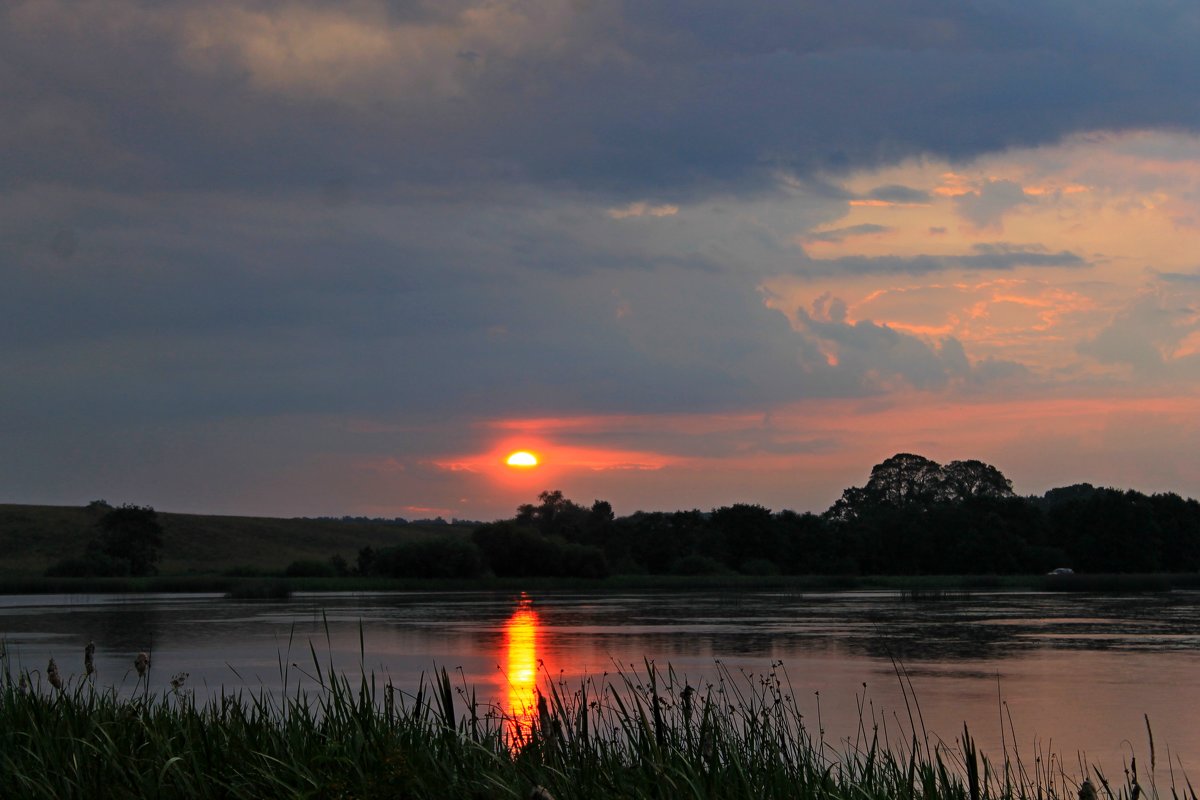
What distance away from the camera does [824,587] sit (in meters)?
68.4

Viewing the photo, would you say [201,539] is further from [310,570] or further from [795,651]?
[795,651]

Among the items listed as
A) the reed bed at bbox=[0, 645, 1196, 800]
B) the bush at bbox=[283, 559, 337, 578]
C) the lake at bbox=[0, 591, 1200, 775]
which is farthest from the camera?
the bush at bbox=[283, 559, 337, 578]

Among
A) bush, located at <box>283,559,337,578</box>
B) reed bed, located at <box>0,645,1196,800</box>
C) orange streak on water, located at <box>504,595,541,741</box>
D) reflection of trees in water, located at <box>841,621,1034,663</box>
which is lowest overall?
reflection of trees in water, located at <box>841,621,1034,663</box>

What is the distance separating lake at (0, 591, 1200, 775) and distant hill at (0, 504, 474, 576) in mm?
51120

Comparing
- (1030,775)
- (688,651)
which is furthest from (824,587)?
(1030,775)

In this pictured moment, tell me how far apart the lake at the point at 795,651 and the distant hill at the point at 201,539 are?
51.1m

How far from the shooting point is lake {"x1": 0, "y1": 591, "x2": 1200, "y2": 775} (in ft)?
46.9

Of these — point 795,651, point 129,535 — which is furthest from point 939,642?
point 129,535

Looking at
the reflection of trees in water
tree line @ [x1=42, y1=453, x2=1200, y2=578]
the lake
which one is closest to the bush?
tree line @ [x1=42, y1=453, x2=1200, y2=578]

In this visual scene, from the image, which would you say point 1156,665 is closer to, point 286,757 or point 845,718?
point 845,718

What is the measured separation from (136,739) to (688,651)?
17148mm

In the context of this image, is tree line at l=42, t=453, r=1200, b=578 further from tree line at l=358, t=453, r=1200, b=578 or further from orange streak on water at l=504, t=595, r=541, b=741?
orange streak on water at l=504, t=595, r=541, b=741

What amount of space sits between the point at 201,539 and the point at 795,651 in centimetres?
9734

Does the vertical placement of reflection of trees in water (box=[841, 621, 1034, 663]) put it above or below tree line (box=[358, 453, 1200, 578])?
below
